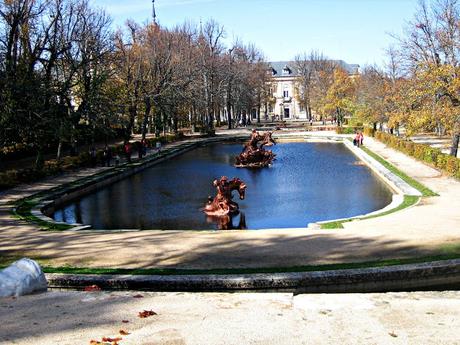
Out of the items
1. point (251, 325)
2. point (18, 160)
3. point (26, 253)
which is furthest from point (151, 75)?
point (251, 325)

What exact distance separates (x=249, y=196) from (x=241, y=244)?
35.6 feet

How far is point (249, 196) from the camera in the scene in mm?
25625

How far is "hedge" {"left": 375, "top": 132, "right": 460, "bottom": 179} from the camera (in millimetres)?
27688

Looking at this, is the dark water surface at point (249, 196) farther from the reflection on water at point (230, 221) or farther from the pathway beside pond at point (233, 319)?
the pathway beside pond at point (233, 319)

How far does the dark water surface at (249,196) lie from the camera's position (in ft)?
68.3

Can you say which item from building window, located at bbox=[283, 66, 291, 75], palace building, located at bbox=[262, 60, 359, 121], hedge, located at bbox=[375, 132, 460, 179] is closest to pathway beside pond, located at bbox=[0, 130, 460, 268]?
hedge, located at bbox=[375, 132, 460, 179]

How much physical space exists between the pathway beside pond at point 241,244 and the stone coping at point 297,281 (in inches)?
42.0

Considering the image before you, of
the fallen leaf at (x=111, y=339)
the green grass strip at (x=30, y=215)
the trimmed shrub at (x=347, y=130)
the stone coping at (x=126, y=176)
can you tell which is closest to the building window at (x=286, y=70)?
the trimmed shrub at (x=347, y=130)

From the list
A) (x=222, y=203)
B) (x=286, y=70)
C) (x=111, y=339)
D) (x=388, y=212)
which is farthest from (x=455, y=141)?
(x=286, y=70)

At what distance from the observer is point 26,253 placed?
14.5 metres

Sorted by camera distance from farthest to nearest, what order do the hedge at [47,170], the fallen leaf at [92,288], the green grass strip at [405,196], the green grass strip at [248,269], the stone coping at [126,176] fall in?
1. the hedge at [47,170]
2. the stone coping at [126,176]
3. the green grass strip at [405,196]
4. the green grass strip at [248,269]
5. the fallen leaf at [92,288]

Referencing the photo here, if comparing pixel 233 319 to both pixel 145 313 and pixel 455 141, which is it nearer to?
pixel 145 313

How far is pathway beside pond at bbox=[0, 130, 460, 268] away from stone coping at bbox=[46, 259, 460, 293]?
107cm

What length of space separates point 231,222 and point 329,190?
26.4 feet
